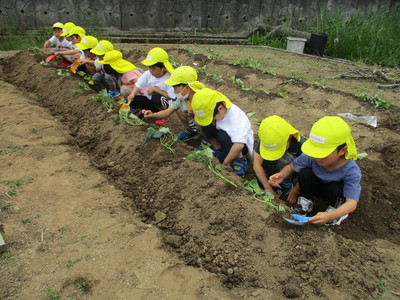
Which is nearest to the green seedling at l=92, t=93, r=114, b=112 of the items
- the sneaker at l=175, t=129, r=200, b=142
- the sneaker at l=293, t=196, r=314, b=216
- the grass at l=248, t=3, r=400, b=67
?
the sneaker at l=175, t=129, r=200, b=142

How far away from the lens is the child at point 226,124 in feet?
10.9

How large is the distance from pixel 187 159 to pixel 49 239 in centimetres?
140

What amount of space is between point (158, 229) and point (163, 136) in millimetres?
1253

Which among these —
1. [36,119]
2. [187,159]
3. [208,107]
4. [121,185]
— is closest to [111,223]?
[121,185]

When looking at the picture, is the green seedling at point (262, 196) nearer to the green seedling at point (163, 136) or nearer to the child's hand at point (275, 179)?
the child's hand at point (275, 179)

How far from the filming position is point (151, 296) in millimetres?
2164

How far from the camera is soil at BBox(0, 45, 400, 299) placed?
89.3 inches

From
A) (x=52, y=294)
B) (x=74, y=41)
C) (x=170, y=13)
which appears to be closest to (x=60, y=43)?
(x=74, y=41)

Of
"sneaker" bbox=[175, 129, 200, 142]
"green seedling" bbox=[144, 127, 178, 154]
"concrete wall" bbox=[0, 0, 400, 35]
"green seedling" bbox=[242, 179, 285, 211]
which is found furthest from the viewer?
"concrete wall" bbox=[0, 0, 400, 35]

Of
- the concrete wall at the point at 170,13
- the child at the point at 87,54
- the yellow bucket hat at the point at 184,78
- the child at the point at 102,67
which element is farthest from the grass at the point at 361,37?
the yellow bucket hat at the point at 184,78

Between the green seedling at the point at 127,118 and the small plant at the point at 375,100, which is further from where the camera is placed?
the small plant at the point at 375,100

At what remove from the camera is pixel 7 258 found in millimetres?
2410

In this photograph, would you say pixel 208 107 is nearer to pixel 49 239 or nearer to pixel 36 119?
pixel 49 239

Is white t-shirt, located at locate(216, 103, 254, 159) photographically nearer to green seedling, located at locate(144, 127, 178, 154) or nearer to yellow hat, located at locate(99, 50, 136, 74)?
green seedling, located at locate(144, 127, 178, 154)
